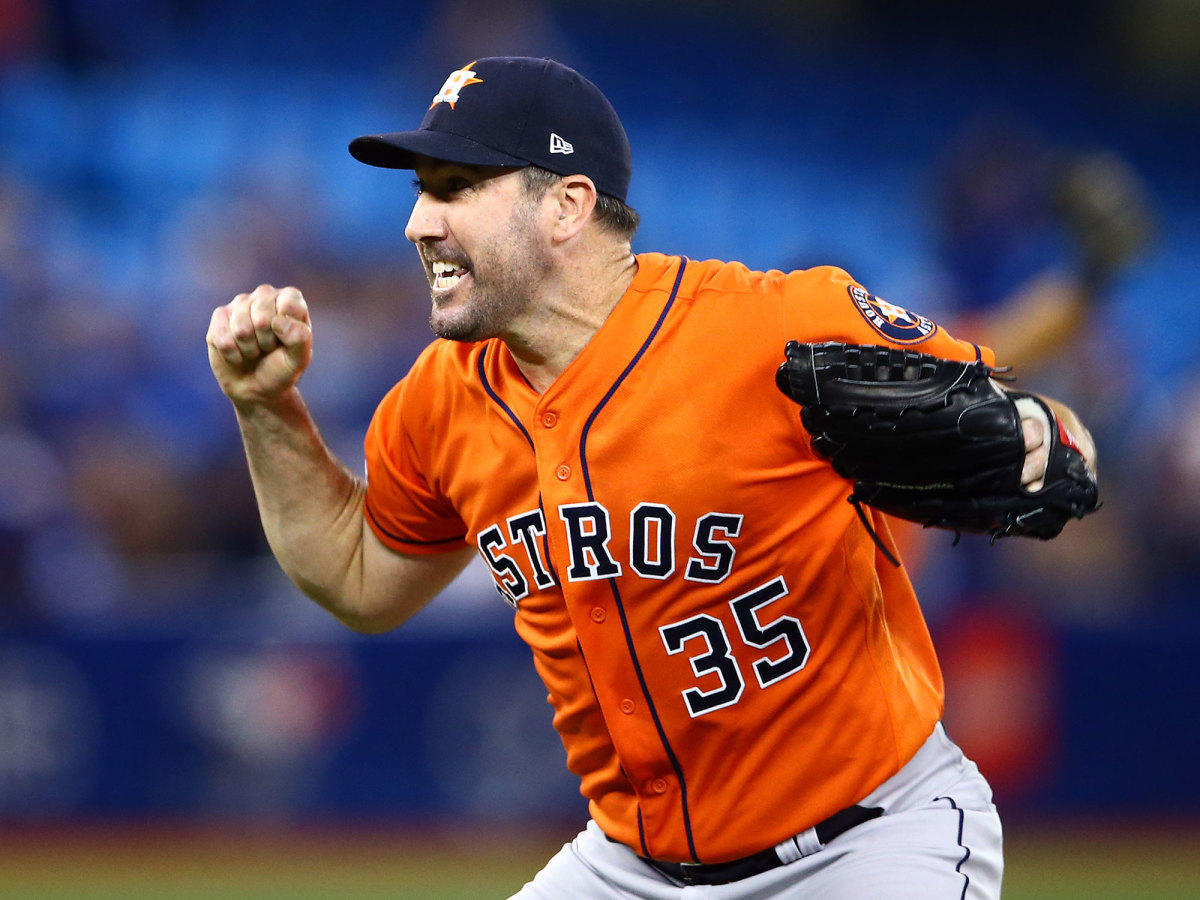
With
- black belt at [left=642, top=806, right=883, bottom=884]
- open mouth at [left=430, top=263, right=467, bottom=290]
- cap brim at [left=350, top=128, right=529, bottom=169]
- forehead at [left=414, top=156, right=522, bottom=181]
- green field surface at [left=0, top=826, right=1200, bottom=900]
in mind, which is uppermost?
cap brim at [left=350, top=128, right=529, bottom=169]

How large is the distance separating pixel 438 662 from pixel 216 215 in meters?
3.74

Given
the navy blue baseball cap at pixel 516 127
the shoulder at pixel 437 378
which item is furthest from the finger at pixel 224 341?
the navy blue baseball cap at pixel 516 127

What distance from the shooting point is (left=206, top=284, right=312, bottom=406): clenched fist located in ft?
10.5

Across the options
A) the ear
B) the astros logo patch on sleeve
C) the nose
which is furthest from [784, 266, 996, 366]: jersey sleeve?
the nose

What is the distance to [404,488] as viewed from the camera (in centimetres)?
336

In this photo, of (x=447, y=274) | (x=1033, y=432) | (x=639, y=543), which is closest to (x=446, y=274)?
(x=447, y=274)

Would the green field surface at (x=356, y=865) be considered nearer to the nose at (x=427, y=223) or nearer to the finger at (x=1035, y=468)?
the nose at (x=427, y=223)

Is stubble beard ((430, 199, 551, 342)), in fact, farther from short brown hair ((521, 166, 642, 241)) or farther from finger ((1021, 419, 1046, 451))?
finger ((1021, 419, 1046, 451))

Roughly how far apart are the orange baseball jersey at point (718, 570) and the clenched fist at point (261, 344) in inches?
22.8

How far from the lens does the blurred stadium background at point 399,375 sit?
6.94m

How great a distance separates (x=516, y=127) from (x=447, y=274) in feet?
1.08

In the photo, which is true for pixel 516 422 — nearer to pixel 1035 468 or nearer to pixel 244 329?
pixel 244 329

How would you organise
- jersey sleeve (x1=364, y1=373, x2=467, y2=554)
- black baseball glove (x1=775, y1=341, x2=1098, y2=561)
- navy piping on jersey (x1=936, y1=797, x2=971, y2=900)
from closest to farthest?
black baseball glove (x1=775, y1=341, x2=1098, y2=561) → navy piping on jersey (x1=936, y1=797, x2=971, y2=900) → jersey sleeve (x1=364, y1=373, x2=467, y2=554)

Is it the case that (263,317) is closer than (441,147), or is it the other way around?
(441,147)
